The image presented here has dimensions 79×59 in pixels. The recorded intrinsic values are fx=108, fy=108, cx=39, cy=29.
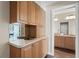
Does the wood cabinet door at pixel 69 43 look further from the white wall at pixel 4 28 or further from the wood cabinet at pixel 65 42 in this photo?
the white wall at pixel 4 28

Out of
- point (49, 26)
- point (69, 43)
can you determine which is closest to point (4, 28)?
point (49, 26)

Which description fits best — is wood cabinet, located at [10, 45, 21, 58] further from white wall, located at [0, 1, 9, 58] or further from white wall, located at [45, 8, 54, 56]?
white wall, located at [45, 8, 54, 56]

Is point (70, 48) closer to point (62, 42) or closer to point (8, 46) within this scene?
point (62, 42)

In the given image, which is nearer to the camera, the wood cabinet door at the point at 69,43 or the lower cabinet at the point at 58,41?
the wood cabinet door at the point at 69,43

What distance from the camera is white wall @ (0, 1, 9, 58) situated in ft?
7.33

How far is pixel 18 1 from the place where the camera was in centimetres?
247

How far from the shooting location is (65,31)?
818 centimetres

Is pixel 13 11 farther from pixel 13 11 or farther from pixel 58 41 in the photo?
pixel 58 41

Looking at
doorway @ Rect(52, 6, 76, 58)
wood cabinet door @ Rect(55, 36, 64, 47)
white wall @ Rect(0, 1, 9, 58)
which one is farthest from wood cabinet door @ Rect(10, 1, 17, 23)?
wood cabinet door @ Rect(55, 36, 64, 47)

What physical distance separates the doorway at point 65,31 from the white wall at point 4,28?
362 centimetres

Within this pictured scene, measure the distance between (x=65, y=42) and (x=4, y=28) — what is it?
4.90 m

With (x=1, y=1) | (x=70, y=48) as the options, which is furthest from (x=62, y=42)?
(x=1, y=1)

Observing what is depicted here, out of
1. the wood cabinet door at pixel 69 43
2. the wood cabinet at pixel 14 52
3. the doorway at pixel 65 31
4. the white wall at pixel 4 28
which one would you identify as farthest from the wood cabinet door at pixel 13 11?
the wood cabinet door at pixel 69 43

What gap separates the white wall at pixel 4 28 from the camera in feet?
7.33
